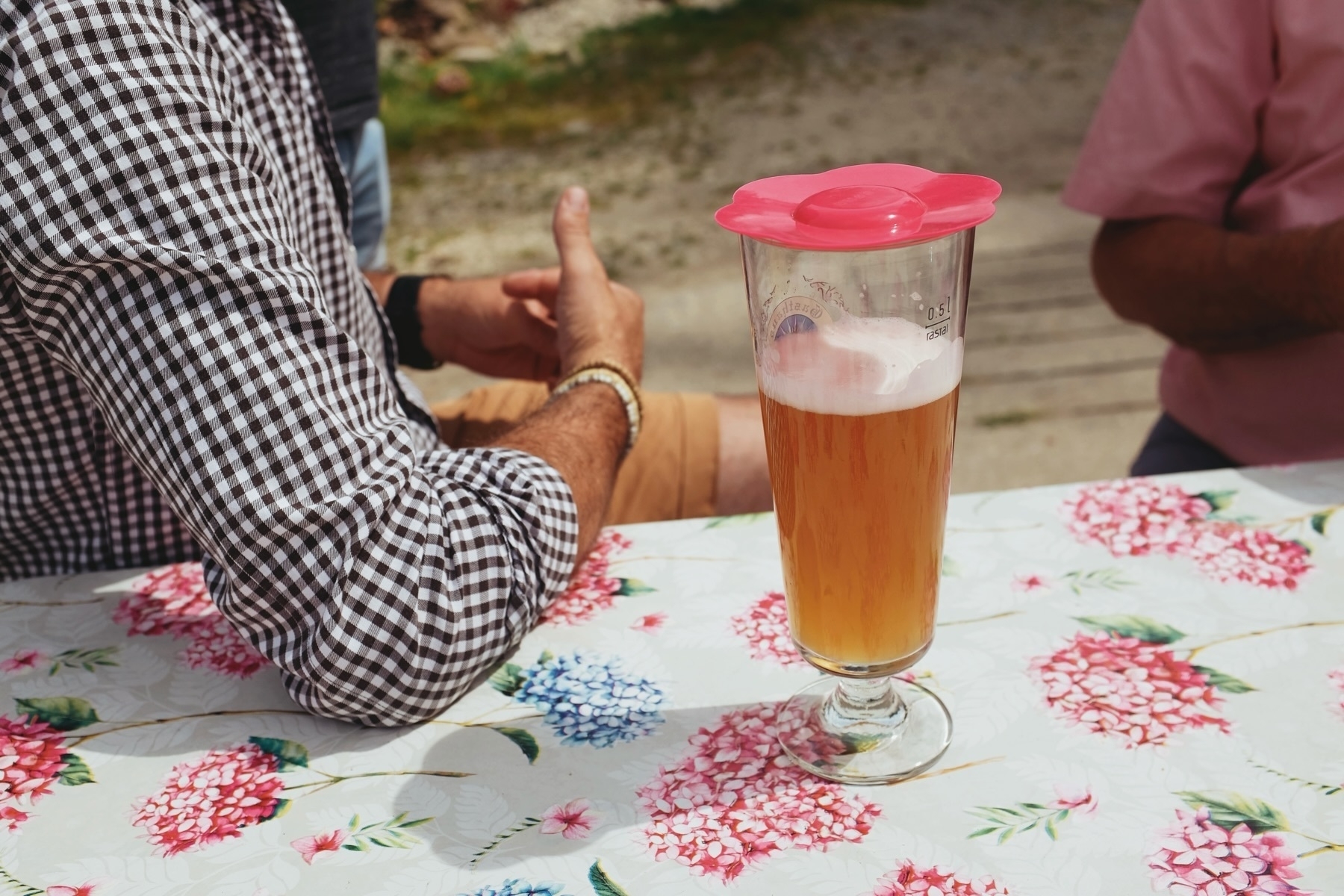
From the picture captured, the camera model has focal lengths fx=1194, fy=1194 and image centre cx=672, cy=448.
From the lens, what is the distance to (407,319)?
181 centimetres

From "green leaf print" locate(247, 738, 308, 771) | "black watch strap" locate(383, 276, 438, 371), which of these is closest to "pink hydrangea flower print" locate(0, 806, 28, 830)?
"green leaf print" locate(247, 738, 308, 771)

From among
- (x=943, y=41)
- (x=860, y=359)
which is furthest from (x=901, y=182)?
(x=943, y=41)

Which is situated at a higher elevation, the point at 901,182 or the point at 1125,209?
the point at 901,182

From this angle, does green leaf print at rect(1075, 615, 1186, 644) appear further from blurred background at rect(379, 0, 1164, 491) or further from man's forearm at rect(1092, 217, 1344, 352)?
blurred background at rect(379, 0, 1164, 491)

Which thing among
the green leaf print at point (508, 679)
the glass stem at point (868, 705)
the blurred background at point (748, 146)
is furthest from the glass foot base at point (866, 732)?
the blurred background at point (748, 146)

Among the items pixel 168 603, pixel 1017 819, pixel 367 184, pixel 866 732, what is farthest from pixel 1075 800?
pixel 367 184

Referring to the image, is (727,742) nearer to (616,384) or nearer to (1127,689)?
(1127,689)

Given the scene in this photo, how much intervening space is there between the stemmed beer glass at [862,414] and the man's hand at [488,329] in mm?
871

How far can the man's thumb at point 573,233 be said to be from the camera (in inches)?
53.9

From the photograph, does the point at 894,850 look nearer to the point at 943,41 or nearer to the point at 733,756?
the point at 733,756

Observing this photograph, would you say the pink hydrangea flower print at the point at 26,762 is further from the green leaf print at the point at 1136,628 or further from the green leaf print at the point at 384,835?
the green leaf print at the point at 1136,628

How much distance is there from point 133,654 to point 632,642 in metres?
0.43

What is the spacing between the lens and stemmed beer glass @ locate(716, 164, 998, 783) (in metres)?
0.69

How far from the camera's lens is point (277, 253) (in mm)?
917
